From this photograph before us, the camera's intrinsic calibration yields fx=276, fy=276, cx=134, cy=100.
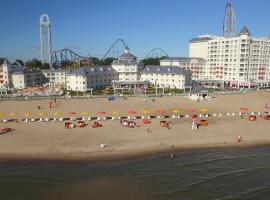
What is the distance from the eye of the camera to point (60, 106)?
54750mm

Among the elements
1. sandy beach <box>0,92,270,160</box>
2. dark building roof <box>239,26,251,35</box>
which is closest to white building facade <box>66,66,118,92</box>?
sandy beach <box>0,92,270,160</box>

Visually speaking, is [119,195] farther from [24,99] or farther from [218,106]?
[24,99]

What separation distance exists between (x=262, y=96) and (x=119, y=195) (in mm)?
61219

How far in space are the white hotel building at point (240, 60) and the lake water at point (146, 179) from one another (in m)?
67.2

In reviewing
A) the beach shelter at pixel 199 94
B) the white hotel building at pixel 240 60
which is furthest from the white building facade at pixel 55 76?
the white hotel building at pixel 240 60

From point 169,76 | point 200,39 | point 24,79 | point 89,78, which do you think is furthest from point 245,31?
point 24,79

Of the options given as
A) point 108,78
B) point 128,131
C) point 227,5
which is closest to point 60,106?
point 128,131

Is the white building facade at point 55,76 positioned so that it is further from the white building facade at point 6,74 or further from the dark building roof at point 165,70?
the dark building roof at point 165,70

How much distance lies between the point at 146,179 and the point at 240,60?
3067 inches

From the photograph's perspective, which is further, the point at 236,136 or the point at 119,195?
the point at 236,136

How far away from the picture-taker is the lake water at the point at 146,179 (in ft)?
70.3

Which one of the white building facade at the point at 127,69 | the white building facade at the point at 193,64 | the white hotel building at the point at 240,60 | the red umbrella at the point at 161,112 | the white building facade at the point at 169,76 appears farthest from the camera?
the white building facade at the point at 193,64

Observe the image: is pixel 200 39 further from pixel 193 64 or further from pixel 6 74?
pixel 6 74

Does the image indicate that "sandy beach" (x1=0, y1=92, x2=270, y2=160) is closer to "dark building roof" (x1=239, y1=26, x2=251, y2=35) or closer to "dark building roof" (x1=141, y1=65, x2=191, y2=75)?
"dark building roof" (x1=141, y1=65, x2=191, y2=75)
